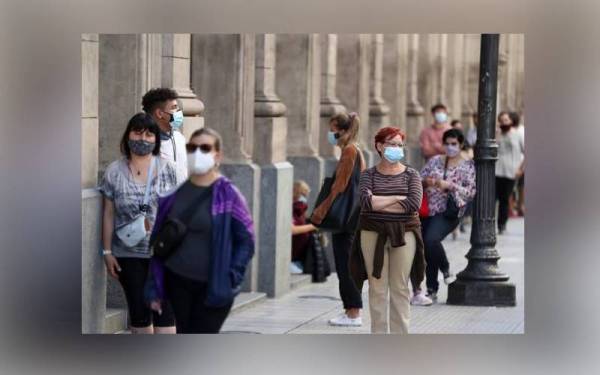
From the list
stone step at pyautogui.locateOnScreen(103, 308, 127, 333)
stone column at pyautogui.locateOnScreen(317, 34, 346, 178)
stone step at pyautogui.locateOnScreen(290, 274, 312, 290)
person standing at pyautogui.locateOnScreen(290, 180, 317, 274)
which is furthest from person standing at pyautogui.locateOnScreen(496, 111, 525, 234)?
stone step at pyautogui.locateOnScreen(103, 308, 127, 333)

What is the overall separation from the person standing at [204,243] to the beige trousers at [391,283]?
6.76 feet

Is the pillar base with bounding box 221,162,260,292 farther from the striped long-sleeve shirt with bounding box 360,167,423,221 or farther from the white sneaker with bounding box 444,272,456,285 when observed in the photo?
the striped long-sleeve shirt with bounding box 360,167,423,221

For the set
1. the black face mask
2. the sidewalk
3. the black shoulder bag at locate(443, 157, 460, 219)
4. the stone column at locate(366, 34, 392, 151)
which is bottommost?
the sidewalk

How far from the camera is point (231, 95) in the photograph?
51.2 ft

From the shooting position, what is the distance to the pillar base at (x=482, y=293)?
599 inches

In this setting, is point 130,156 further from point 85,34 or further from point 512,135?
point 512,135

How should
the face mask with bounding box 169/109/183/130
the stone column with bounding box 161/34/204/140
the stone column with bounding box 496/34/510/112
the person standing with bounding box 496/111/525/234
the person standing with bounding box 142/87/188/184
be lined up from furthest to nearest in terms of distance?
1. the stone column with bounding box 496/34/510/112
2. the person standing with bounding box 496/111/525/234
3. the stone column with bounding box 161/34/204/140
4. the face mask with bounding box 169/109/183/130
5. the person standing with bounding box 142/87/188/184

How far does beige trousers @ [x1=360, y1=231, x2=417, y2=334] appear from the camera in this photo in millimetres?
12117

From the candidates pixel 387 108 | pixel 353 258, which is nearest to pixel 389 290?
pixel 353 258

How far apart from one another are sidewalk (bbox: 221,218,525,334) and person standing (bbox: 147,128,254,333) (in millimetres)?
2770

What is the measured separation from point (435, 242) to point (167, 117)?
4183mm

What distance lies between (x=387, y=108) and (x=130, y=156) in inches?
471

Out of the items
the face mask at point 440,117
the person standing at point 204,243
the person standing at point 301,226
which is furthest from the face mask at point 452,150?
the face mask at point 440,117
